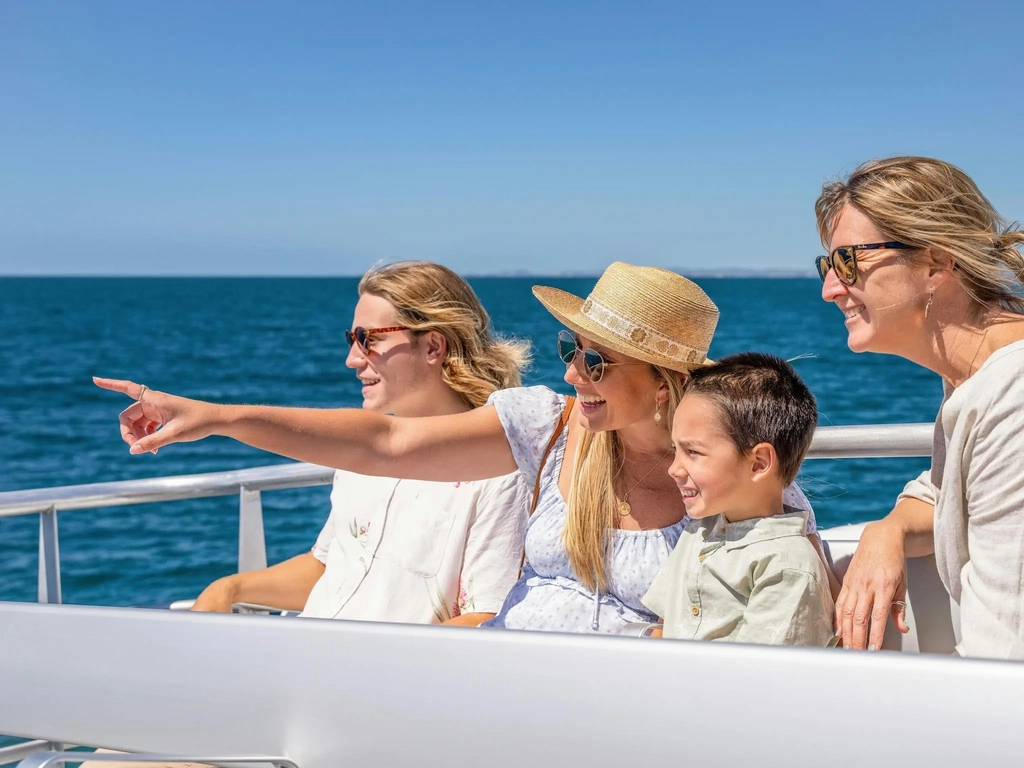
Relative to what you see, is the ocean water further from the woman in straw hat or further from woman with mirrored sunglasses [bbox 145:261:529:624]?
woman with mirrored sunglasses [bbox 145:261:529:624]

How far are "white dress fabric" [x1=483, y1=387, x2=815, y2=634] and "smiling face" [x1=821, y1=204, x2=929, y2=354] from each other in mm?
423

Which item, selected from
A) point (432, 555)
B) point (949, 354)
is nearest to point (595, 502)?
point (432, 555)

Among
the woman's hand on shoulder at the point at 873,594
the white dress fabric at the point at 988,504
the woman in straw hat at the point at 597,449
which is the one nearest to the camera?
the white dress fabric at the point at 988,504

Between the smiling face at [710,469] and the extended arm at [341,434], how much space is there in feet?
2.01

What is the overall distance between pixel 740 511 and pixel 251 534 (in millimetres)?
1774

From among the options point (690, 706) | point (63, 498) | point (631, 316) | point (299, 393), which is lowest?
point (299, 393)

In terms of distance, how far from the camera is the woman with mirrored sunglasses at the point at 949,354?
158cm

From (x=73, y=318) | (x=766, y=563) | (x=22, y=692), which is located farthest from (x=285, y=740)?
(x=73, y=318)

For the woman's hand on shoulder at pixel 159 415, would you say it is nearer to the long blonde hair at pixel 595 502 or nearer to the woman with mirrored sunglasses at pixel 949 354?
the long blonde hair at pixel 595 502

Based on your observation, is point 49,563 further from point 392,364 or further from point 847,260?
point 847,260

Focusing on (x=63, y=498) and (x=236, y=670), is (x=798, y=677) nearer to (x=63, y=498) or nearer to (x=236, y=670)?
(x=236, y=670)

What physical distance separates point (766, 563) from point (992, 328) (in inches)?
22.5

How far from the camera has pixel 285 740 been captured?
3.97 feet

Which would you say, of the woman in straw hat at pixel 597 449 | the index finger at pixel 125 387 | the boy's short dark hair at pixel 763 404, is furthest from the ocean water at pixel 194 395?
the index finger at pixel 125 387
